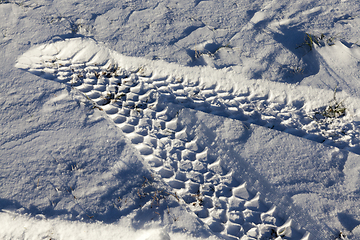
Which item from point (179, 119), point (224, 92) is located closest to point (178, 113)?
point (179, 119)

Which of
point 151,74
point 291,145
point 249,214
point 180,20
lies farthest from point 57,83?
point 291,145

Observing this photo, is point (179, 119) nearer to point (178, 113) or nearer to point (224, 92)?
point (178, 113)

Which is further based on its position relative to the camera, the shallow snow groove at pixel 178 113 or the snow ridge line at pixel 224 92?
the snow ridge line at pixel 224 92

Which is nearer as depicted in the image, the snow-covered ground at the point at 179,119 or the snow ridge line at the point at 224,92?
the snow-covered ground at the point at 179,119

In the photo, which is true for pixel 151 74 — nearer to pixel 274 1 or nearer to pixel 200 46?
pixel 200 46

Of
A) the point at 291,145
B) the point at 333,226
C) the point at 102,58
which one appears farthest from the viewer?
the point at 102,58

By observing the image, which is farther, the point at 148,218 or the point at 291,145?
the point at 291,145
